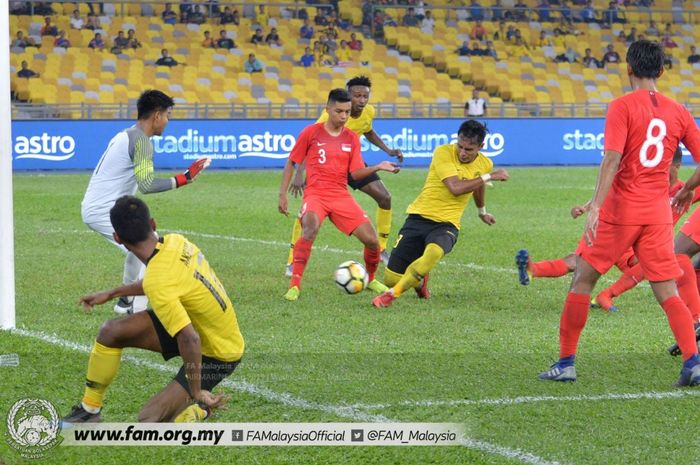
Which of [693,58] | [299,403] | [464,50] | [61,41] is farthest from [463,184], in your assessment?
A: [693,58]

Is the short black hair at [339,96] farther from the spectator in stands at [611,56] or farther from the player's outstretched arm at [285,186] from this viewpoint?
the spectator in stands at [611,56]

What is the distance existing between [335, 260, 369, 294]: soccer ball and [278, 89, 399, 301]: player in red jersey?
24 centimetres

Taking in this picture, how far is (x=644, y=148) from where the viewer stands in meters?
7.04

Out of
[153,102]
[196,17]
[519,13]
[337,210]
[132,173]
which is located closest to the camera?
[153,102]

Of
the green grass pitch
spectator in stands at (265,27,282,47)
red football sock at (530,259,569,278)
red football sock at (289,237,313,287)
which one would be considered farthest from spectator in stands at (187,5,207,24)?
red football sock at (530,259,569,278)

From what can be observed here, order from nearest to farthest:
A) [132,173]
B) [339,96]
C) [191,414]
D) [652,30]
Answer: [191,414] → [132,173] → [339,96] → [652,30]

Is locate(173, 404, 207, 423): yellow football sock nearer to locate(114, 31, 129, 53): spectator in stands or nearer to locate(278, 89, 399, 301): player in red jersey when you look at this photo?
locate(278, 89, 399, 301): player in red jersey

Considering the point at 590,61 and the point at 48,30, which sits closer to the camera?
the point at 48,30

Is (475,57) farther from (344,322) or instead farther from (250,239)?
(344,322)

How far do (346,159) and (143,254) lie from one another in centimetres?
544

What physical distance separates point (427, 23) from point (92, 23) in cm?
997

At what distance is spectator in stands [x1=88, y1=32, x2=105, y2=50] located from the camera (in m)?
30.4

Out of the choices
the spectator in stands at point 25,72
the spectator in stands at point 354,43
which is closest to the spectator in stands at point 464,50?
the spectator in stands at point 354,43

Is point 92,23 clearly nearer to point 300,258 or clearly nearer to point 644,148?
point 300,258
